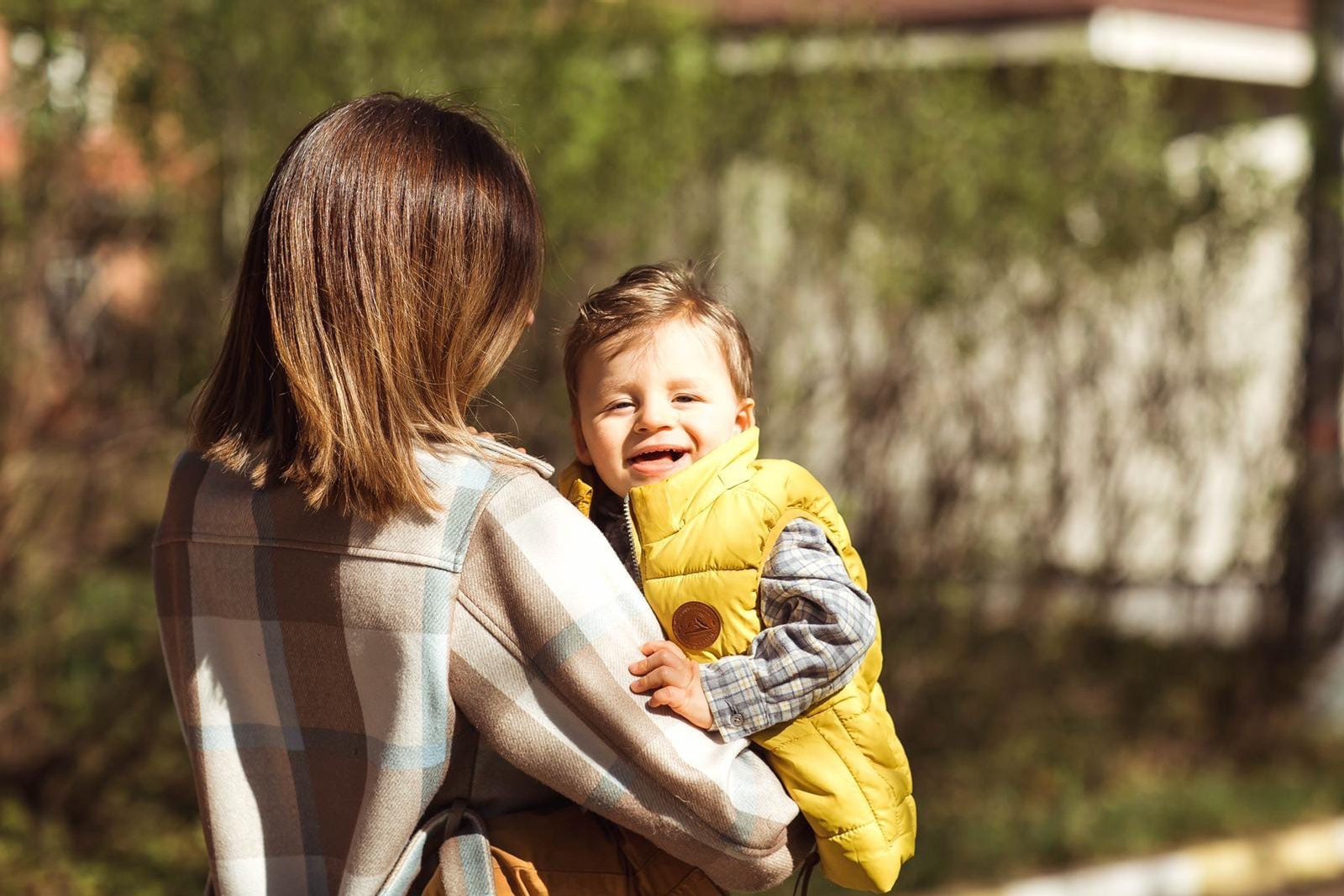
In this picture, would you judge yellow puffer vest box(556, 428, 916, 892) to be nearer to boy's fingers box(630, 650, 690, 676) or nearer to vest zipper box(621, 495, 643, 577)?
vest zipper box(621, 495, 643, 577)

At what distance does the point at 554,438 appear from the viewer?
6129mm

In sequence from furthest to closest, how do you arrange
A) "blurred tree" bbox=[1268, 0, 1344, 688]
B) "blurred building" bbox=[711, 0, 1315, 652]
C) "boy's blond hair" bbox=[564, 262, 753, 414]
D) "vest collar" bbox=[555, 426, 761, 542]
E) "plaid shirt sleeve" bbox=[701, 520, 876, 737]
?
1. "blurred tree" bbox=[1268, 0, 1344, 688]
2. "blurred building" bbox=[711, 0, 1315, 652]
3. "boy's blond hair" bbox=[564, 262, 753, 414]
4. "vest collar" bbox=[555, 426, 761, 542]
5. "plaid shirt sleeve" bbox=[701, 520, 876, 737]

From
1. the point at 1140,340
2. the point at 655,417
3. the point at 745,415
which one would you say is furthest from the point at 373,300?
the point at 1140,340

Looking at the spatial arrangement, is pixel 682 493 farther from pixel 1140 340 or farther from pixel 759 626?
pixel 1140 340

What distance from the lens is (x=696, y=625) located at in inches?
75.3

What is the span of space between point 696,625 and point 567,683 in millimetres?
239

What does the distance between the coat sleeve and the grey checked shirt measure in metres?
0.10

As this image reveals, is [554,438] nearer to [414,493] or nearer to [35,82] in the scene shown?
[35,82]

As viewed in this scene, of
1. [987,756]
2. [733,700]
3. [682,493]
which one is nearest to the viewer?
[733,700]

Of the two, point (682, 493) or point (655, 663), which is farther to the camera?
point (682, 493)

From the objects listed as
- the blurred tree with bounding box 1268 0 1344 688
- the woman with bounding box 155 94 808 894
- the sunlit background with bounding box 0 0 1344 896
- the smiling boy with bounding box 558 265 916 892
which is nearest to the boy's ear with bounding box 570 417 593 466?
the smiling boy with bounding box 558 265 916 892

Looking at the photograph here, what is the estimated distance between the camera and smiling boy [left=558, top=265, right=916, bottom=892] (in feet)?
6.15

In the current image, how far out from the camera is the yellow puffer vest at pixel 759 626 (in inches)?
74.5

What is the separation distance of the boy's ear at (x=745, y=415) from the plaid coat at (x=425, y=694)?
15.8 inches
